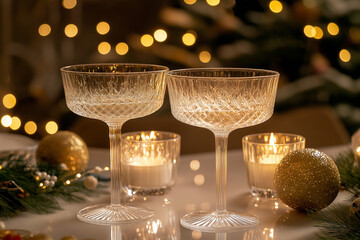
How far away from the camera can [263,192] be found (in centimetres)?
119

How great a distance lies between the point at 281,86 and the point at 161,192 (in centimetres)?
193

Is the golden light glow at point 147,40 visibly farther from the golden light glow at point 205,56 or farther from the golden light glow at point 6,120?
the golden light glow at point 6,120

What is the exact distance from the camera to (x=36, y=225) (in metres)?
0.99

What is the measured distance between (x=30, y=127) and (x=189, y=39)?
1077 millimetres

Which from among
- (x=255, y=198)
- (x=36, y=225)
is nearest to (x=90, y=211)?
(x=36, y=225)

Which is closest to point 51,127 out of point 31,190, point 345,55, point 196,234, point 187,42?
point 187,42

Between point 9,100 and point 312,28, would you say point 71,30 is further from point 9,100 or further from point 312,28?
point 312,28

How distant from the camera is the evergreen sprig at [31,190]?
1056 millimetres

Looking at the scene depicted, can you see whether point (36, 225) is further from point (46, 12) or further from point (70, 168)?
point (46, 12)

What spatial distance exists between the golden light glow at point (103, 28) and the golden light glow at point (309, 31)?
109 centimetres

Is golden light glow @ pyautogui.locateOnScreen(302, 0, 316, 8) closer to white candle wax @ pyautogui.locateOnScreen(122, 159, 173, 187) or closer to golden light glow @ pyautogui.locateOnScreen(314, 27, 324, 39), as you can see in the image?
golden light glow @ pyautogui.locateOnScreen(314, 27, 324, 39)

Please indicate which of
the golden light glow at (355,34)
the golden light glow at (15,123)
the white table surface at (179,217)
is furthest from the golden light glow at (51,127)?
the white table surface at (179,217)

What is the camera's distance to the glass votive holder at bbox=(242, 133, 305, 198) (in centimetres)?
118

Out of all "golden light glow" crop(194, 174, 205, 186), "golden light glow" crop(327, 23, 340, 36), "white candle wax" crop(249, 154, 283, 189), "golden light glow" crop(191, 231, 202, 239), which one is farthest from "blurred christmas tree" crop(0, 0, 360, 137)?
"golden light glow" crop(191, 231, 202, 239)
